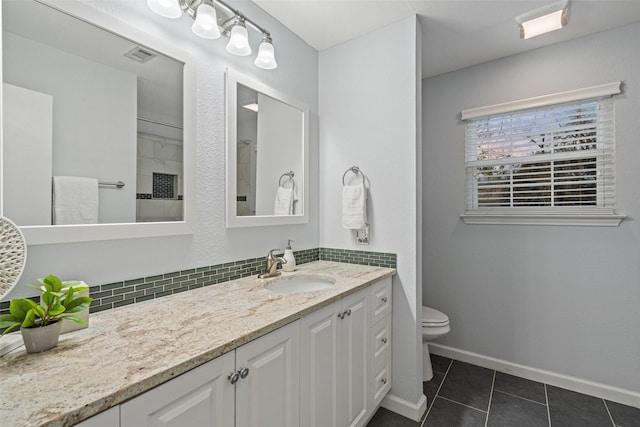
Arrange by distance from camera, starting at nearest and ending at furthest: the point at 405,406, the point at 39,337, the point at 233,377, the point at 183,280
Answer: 1. the point at 39,337
2. the point at 233,377
3. the point at 183,280
4. the point at 405,406

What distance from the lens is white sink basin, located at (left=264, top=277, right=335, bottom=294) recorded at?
175 cm

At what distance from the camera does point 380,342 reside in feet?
5.86

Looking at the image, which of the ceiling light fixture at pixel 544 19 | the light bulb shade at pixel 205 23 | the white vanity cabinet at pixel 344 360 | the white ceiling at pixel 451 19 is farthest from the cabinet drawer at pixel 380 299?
the ceiling light fixture at pixel 544 19

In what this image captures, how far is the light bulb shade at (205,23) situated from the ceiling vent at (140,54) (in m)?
0.23

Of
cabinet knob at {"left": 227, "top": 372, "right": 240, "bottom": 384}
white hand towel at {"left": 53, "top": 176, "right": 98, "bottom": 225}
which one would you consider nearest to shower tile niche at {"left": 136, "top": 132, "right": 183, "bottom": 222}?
white hand towel at {"left": 53, "top": 176, "right": 98, "bottom": 225}

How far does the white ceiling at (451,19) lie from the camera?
69.7 inches

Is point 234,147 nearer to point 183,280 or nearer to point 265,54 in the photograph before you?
point 265,54

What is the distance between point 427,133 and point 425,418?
85.7 inches

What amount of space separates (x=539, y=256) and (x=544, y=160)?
708mm

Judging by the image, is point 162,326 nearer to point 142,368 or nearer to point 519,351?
point 142,368

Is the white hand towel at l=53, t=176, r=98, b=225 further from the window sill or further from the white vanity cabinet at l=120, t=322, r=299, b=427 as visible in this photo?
the window sill

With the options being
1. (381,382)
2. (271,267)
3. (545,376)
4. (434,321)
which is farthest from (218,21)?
(545,376)

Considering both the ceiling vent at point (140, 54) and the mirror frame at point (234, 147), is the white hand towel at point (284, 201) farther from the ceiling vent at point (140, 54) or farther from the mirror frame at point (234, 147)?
the ceiling vent at point (140, 54)

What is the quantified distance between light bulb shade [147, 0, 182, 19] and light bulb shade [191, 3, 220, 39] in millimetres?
96
